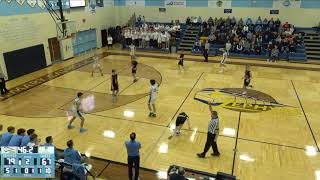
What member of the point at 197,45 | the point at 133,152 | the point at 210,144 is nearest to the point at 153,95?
the point at 210,144

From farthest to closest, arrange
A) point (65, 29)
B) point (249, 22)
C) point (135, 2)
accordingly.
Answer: point (135, 2)
point (249, 22)
point (65, 29)

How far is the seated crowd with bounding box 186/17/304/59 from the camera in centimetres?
2283

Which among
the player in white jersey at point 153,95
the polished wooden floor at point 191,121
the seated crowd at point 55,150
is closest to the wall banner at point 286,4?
the polished wooden floor at point 191,121

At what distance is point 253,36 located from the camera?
24.0 m

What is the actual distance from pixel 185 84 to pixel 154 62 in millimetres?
5908

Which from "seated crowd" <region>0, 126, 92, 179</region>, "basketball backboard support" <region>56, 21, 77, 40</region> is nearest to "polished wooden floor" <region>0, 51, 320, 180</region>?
"seated crowd" <region>0, 126, 92, 179</region>

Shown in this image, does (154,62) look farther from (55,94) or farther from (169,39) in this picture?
(55,94)

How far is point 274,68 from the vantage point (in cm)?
2053

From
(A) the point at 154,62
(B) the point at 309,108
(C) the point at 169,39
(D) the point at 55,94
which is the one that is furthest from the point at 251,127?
(C) the point at 169,39
